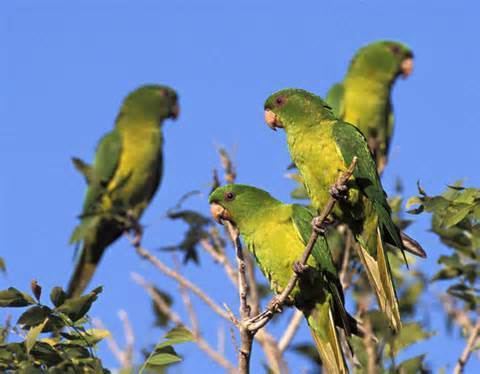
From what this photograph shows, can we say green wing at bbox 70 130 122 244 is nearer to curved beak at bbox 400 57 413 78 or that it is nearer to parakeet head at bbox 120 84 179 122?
parakeet head at bbox 120 84 179 122

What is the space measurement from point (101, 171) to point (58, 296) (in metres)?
4.93

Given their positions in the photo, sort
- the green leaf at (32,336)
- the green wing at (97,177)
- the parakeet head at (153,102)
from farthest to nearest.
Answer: the parakeet head at (153,102) → the green wing at (97,177) → the green leaf at (32,336)

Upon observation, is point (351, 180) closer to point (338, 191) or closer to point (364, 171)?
point (364, 171)

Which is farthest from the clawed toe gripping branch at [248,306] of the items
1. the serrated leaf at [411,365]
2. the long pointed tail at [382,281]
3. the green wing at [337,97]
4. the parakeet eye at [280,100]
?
the green wing at [337,97]

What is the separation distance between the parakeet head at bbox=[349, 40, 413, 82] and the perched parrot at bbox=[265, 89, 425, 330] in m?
4.04

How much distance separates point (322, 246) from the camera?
12.2 feet

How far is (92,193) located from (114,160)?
357 millimetres

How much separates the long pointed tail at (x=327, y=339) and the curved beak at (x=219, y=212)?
625mm

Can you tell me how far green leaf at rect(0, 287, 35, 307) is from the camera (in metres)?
2.83

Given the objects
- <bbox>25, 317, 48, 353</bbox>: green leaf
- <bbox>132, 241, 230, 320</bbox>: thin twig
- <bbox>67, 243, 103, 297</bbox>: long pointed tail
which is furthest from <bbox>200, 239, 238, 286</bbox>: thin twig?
<bbox>67, 243, 103, 297</bbox>: long pointed tail

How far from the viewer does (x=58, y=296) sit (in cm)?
290

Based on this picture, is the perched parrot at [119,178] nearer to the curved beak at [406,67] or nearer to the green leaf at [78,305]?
the curved beak at [406,67]

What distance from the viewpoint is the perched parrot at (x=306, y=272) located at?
12.2 feet

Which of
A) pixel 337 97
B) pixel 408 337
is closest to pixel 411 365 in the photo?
pixel 408 337
